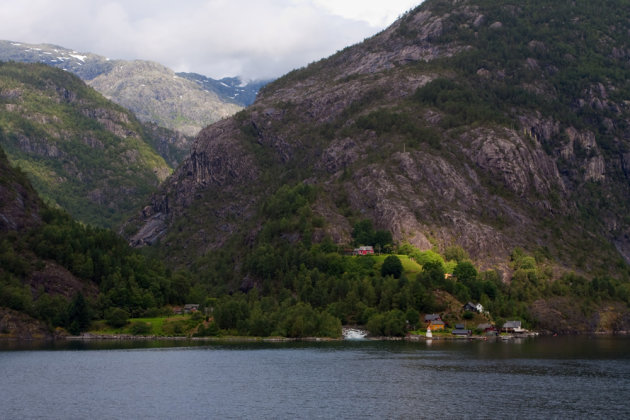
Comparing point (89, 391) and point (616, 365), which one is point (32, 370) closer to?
point (89, 391)

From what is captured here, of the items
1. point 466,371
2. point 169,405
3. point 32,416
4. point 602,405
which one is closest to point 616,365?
point 466,371

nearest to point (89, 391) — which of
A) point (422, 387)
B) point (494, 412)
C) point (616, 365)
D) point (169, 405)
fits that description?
point (169, 405)

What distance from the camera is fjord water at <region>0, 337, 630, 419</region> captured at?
132 metres

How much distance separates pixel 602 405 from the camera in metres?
136

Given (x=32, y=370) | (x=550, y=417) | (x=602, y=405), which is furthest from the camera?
(x=32, y=370)

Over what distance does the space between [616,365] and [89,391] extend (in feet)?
377

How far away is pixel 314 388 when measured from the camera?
155 m

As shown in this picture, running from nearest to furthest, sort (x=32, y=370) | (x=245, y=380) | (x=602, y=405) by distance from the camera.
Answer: (x=602, y=405)
(x=245, y=380)
(x=32, y=370)

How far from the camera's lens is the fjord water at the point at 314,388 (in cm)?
13212

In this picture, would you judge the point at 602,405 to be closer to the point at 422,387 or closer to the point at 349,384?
the point at 422,387

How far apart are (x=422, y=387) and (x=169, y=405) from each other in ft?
155

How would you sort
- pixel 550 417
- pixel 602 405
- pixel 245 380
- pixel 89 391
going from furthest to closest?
pixel 245 380 < pixel 89 391 < pixel 602 405 < pixel 550 417

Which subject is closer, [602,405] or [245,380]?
[602,405]

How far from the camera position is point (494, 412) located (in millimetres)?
130125
